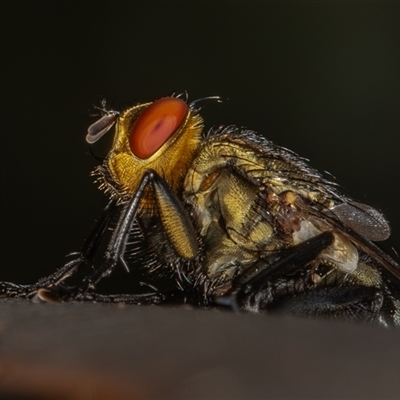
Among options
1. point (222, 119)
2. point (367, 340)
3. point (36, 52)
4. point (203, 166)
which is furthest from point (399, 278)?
point (36, 52)

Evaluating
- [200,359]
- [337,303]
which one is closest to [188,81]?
[337,303]

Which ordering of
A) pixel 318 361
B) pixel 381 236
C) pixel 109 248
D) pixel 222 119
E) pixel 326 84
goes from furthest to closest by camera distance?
pixel 326 84 → pixel 222 119 → pixel 381 236 → pixel 109 248 → pixel 318 361

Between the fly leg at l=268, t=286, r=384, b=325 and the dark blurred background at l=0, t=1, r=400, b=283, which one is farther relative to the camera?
the dark blurred background at l=0, t=1, r=400, b=283

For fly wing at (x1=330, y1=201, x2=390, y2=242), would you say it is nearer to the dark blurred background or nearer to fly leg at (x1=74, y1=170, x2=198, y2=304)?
fly leg at (x1=74, y1=170, x2=198, y2=304)

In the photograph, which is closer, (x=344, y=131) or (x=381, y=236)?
(x=381, y=236)

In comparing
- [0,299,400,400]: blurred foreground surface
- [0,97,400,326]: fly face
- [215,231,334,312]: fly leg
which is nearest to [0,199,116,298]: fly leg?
[0,97,400,326]: fly face

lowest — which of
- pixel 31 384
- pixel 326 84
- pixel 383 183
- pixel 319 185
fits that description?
pixel 383 183

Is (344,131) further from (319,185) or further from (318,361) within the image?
(318,361)

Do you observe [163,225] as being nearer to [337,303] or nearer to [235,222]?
[235,222]
